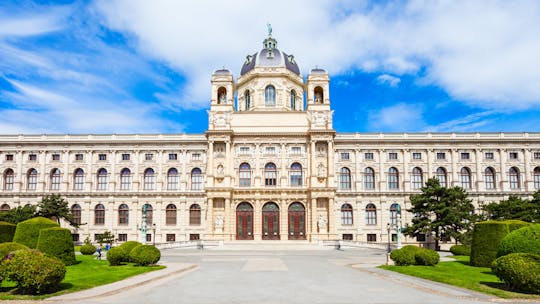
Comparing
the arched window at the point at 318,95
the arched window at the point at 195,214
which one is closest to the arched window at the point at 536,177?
the arched window at the point at 318,95

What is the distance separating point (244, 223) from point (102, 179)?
2338 centimetres

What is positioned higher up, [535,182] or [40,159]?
[40,159]

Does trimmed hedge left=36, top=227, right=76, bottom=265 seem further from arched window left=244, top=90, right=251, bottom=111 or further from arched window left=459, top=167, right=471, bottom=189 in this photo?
arched window left=459, top=167, right=471, bottom=189

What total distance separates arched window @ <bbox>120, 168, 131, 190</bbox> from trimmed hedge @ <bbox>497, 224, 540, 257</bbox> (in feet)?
182

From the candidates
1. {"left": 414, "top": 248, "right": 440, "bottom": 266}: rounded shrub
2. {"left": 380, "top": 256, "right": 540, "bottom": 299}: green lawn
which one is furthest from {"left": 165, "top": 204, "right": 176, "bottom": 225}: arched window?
{"left": 414, "top": 248, "right": 440, "bottom": 266}: rounded shrub

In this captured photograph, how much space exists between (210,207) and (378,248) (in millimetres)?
23153

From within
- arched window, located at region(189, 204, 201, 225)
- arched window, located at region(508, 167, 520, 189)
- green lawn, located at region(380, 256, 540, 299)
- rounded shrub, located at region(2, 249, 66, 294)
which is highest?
arched window, located at region(508, 167, 520, 189)

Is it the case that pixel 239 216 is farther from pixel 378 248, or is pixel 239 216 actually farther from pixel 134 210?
pixel 378 248

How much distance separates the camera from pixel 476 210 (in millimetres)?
65188

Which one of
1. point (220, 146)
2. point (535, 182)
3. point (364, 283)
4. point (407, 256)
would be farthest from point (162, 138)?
point (535, 182)

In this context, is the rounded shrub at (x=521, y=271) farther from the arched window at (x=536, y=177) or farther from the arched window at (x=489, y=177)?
the arched window at (x=536, y=177)

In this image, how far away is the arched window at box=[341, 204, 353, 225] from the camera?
66000 mm

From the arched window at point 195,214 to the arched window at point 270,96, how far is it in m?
19.7

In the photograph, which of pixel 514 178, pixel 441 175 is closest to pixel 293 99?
pixel 441 175
